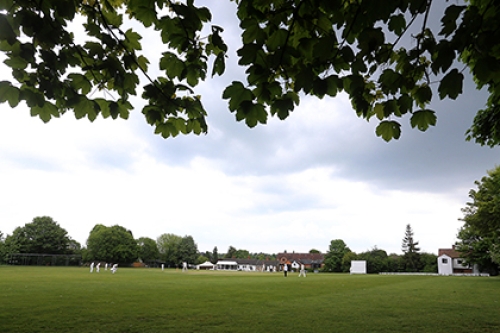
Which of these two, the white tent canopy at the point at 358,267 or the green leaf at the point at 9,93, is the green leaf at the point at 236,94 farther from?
the white tent canopy at the point at 358,267

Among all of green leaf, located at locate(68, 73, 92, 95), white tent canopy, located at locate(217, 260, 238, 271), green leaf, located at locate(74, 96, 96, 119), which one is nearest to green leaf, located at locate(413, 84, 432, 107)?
green leaf, located at locate(74, 96, 96, 119)

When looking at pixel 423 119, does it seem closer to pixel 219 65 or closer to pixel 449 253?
pixel 219 65

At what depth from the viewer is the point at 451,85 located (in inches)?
107

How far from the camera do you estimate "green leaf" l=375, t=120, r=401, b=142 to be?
339 centimetres

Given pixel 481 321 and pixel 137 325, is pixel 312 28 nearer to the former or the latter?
pixel 137 325

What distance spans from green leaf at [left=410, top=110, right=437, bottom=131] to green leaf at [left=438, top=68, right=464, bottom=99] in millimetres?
392

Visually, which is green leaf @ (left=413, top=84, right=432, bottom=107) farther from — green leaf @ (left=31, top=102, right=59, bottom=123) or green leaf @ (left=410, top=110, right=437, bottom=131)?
green leaf @ (left=31, top=102, right=59, bottom=123)

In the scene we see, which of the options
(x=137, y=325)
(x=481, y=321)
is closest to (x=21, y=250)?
(x=137, y=325)

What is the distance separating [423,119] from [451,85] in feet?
1.78

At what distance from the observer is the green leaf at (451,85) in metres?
2.67

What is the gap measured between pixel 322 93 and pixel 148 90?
193 centimetres

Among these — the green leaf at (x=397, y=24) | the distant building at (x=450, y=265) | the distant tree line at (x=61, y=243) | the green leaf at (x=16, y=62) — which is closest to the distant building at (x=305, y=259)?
the distant building at (x=450, y=265)

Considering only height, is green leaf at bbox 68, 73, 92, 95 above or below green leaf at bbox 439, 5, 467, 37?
below

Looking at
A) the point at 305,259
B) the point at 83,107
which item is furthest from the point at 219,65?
the point at 305,259
